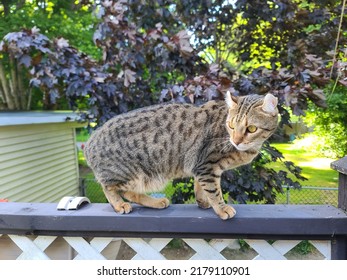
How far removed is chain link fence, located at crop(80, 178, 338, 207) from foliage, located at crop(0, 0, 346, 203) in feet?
5.58

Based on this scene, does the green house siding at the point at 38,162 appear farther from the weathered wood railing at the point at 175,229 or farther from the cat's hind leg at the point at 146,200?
the weathered wood railing at the point at 175,229

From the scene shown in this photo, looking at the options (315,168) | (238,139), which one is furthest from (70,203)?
(315,168)

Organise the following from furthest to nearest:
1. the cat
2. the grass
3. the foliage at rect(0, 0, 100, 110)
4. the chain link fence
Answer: the foliage at rect(0, 0, 100, 110) → the grass → the chain link fence → the cat

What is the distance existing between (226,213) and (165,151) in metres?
0.50

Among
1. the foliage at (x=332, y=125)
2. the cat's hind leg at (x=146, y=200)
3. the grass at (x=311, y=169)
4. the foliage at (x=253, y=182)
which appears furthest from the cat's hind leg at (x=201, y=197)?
the foliage at (x=332, y=125)

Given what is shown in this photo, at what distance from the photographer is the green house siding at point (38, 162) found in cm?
579

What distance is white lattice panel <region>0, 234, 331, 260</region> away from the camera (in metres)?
1.35

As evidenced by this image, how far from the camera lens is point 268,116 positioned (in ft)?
4.99

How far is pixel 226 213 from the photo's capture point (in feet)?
4.47

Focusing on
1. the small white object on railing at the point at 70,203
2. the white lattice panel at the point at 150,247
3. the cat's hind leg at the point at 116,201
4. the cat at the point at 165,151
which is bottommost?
the white lattice panel at the point at 150,247

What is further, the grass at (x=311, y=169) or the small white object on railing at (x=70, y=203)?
the grass at (x=311, y=169)

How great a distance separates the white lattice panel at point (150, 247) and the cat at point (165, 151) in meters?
0.25

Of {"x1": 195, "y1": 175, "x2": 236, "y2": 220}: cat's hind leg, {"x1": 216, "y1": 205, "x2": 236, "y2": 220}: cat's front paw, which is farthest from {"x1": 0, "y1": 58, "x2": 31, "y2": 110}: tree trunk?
{"x1": 216, "y1": 205, "x2": 236, "y2": 220}: cat's front paw

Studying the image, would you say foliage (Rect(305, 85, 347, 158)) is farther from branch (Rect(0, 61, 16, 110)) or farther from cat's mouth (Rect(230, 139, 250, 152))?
branch (Rect(0, 61, 16, 110))
